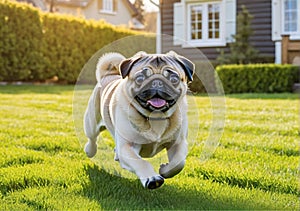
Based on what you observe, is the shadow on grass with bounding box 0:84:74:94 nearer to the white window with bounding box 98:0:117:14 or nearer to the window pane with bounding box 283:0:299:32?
the window pane with bounding box 283:0:299:32

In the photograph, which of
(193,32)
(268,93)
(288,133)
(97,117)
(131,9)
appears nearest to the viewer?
(97,117)

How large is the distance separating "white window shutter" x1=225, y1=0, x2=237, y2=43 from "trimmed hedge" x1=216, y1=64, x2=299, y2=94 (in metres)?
2.92

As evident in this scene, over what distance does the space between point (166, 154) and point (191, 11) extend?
13618 millimetres

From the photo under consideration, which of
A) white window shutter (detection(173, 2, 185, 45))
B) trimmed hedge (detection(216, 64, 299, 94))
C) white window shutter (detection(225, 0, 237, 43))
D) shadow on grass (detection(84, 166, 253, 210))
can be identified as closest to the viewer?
shadow on grass (detection(84, 166, 253, 210))

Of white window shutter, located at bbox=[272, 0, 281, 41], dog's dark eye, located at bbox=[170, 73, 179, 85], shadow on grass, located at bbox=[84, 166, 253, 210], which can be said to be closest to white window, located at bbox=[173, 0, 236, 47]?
white window shutter, located at bbox=[272, 0, 281, 41]

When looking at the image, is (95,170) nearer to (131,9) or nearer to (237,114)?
(237,114)

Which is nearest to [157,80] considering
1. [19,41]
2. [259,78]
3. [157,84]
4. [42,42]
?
[157,84]

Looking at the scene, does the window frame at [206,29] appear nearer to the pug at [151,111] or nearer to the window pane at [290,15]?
the window pane at [290,15]

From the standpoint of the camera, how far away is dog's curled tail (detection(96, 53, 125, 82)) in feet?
10.3

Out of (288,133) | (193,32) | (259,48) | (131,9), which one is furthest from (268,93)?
(131,9)

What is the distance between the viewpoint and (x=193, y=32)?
52.1 ft

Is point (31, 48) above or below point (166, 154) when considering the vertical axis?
above

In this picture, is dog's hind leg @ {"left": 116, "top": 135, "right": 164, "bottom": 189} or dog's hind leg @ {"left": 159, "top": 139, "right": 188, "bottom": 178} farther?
dog's hind leg @ {"left": 159, "top": 139, "right": 188, "bottom": 178}

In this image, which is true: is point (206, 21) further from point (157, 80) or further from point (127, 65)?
point (157, 80)
